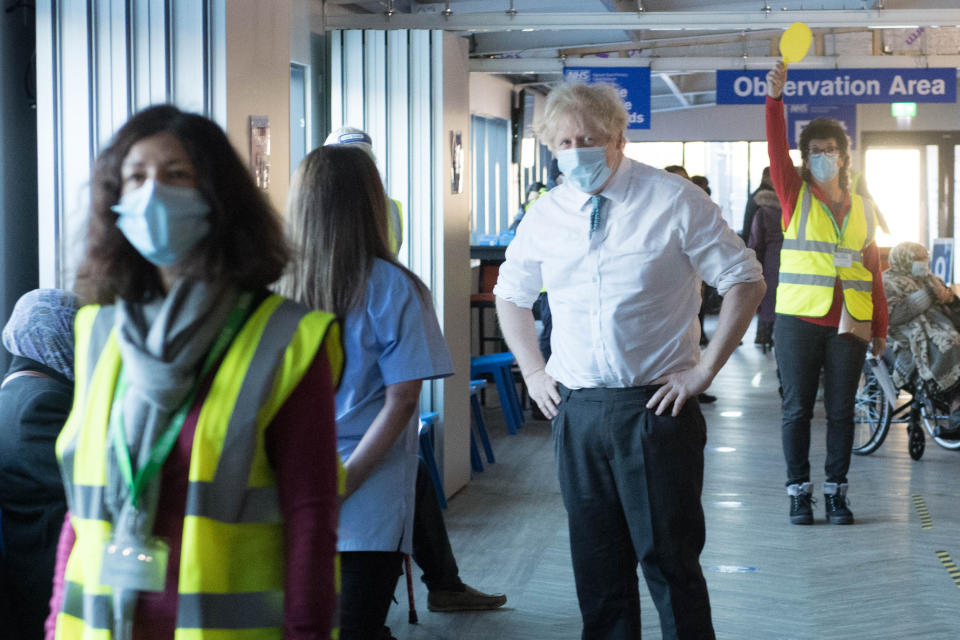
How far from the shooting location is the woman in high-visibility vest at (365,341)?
7.34 feet

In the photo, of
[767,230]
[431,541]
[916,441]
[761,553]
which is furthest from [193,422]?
[767,230]

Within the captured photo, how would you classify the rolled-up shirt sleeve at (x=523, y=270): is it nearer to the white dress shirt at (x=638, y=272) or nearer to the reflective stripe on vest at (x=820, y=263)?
the white dress shirt at (x=638, y=272)

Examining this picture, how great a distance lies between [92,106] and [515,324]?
59.6 inches

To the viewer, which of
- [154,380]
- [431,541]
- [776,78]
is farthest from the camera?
[776,78]

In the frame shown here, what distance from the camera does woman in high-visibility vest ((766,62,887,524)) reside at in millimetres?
4895

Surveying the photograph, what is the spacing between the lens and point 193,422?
1.36 meters

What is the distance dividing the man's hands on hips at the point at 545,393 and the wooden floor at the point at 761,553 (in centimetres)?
130

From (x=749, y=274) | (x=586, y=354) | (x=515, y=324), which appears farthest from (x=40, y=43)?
(x=749, y=274)

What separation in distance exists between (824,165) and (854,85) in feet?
22.1

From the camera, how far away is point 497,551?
4.85 m

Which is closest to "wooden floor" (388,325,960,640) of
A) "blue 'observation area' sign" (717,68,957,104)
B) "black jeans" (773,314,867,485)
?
"black jeans" (773,314,867,485)

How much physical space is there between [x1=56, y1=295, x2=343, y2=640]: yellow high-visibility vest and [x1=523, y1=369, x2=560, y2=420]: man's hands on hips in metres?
1.37

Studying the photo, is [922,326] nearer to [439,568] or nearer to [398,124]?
[398,124]

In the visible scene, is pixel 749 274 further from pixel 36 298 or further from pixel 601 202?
pixel 36 298
